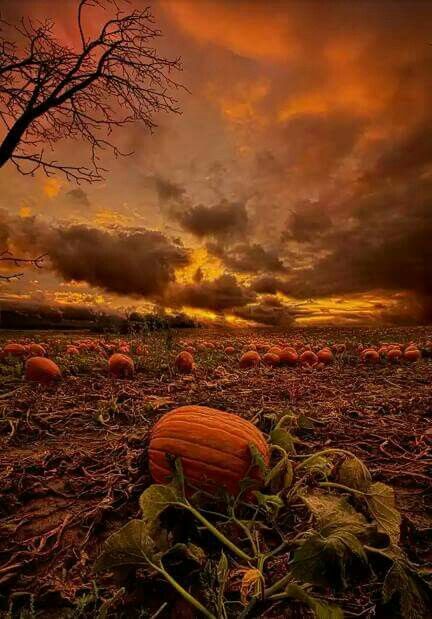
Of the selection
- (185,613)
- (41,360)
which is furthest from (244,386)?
(185,613)

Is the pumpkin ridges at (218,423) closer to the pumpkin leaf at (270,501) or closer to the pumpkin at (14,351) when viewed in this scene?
the pumpkin leaf at (270,501)

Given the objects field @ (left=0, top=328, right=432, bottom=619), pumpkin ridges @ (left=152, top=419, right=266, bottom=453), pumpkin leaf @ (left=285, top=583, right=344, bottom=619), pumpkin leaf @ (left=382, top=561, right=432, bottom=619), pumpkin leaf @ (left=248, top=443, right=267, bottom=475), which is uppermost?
pumpkin ridges @ (left=152, top=419, right=266, bottom=453)

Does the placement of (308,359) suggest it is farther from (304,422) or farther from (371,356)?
(304,422)

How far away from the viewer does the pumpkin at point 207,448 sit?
2.10 m

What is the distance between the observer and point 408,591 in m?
1.41

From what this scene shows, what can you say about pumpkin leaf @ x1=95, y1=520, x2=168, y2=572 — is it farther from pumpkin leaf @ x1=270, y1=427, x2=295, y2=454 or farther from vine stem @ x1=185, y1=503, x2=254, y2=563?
pumpkin leaf @ x1=270, y1=427, x2=295, y2=454

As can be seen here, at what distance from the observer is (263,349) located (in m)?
12.2

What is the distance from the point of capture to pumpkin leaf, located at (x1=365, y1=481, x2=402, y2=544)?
1.71m

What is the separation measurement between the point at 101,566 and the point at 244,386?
4.46 metres

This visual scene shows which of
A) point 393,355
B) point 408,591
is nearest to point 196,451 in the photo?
point 408,591

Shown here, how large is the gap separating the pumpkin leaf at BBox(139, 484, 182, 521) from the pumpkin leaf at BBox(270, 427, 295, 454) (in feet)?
2.94

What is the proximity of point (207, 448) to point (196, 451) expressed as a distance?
0.20 ft

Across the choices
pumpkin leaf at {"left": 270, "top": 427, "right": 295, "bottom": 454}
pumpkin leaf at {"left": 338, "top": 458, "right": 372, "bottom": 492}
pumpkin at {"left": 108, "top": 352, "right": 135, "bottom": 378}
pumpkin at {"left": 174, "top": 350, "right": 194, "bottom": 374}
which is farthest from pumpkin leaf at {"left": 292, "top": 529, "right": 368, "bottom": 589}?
pumpkin at {"left": 174, "top": 350, "right": 194, "bottom": 374}

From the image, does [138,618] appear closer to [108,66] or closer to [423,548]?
[423,548]
